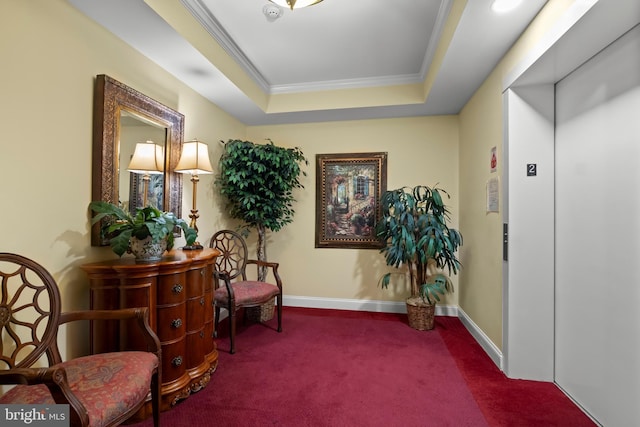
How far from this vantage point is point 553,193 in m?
2.09

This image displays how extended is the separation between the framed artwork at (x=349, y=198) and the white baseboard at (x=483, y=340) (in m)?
1.22

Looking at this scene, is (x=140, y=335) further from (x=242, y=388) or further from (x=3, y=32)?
(x=3, y=32)

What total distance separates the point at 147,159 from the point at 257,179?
1116mm

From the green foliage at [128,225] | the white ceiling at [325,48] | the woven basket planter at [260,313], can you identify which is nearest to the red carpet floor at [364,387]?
the woven basket planter at [260,313]

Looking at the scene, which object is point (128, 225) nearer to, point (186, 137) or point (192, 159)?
point (192, 159)

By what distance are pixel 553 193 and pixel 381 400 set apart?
1.88 m

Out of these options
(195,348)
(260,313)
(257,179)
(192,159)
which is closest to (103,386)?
(195,348)

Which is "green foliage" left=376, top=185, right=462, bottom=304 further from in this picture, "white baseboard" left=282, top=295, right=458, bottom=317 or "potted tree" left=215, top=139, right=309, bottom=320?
"potted tree" left=215, top=139, right=309, bottom=320

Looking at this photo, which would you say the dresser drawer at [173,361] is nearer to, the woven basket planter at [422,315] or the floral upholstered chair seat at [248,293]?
the floral upholstered chair seat at [248,293]

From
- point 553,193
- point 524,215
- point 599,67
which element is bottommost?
point 524,215

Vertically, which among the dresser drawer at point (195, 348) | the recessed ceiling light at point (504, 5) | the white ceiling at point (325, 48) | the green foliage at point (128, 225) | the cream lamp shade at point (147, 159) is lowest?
the dresser drawer at point (195, 348)

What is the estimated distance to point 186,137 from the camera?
277 cm

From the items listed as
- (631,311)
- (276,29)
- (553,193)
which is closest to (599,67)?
(553,193)

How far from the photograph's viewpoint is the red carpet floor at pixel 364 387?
1.74 metres
